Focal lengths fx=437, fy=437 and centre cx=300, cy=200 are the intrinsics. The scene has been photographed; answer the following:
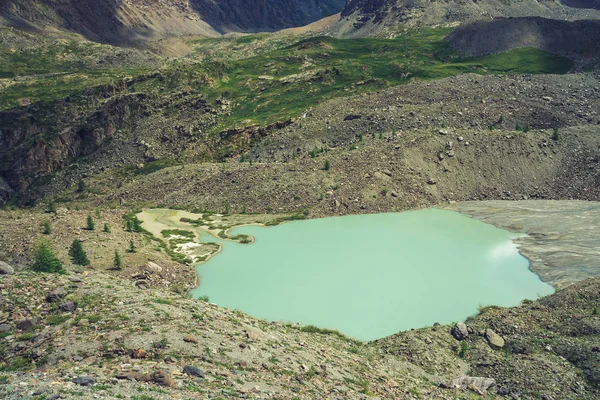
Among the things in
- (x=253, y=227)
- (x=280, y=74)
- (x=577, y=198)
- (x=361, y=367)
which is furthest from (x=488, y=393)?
(x=280, y=74)

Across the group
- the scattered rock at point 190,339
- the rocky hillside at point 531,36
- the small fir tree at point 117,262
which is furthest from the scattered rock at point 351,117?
the rocky hillside at point 531,36

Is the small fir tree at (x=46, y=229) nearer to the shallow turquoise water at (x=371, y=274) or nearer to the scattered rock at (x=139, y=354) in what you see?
the shallow turquoise water at (x=371, y=274)

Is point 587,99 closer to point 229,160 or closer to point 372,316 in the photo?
point 229,160

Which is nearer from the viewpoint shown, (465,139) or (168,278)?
(168,278)

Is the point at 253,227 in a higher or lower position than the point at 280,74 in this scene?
lower

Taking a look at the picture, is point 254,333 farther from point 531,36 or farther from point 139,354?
point 531,36

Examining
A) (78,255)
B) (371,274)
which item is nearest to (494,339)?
(371,274)

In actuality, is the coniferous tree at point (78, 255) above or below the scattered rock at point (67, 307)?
below
